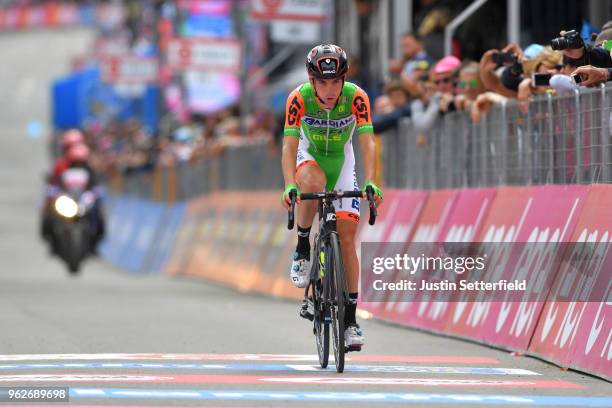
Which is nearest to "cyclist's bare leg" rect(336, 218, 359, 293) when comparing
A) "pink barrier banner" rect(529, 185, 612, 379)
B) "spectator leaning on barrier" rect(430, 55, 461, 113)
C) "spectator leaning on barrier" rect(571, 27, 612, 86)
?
"pink barrier banner" rect(529, 185, 612, 379)

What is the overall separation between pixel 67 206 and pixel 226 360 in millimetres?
14440

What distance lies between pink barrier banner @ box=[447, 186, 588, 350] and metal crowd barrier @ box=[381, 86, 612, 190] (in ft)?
0.62

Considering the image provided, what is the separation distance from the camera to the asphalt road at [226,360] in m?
9.37

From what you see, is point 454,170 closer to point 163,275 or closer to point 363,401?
point 363,401

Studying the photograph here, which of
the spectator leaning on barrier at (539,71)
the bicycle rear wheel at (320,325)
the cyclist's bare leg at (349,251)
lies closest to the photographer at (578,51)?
the spectator leaning on barrier at (539,71)

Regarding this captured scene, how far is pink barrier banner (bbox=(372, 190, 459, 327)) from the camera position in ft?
49.3

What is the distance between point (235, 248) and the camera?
80.8ft

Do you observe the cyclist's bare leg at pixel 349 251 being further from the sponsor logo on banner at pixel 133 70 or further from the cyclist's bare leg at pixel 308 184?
the sponsor logo on banner at pixel 133 70

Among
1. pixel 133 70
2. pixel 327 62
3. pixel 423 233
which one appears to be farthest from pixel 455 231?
pixel 133 70

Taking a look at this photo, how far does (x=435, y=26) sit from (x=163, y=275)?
980cm

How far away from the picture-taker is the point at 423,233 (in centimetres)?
1551

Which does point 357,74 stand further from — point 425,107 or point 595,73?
point 595,73

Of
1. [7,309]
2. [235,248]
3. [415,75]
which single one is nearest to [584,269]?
[415,75]

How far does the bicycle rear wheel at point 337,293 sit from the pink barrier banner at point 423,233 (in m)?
3.87
